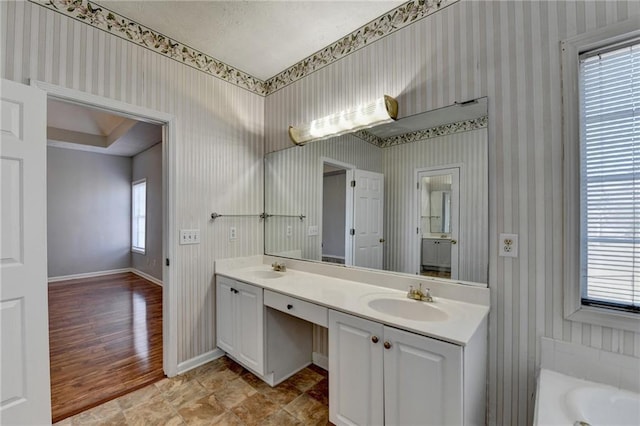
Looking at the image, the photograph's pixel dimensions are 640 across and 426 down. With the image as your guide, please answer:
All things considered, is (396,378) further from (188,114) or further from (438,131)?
(188,114)

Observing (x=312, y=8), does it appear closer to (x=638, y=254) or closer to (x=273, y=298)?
(x=273, y=298)

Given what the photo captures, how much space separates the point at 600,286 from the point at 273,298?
173cm

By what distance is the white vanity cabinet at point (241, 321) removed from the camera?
198 centimetres

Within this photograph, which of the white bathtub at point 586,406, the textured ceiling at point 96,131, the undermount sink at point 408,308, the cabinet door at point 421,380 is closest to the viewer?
the white bathtub at point 586,406

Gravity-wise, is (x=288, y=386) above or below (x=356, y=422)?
below

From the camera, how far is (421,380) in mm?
1215

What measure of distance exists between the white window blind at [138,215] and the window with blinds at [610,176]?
6.39 meters

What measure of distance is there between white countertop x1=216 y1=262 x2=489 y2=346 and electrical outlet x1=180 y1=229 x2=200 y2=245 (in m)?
0.32

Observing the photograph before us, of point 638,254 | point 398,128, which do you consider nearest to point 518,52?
point 398,128

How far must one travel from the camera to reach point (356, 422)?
4.74 ft

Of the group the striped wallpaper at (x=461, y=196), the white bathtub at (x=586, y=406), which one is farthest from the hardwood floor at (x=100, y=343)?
the white bathtub at (x=586, y=406)

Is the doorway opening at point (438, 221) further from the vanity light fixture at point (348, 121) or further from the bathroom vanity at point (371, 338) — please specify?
the vanity light fixture at point (348, 121)

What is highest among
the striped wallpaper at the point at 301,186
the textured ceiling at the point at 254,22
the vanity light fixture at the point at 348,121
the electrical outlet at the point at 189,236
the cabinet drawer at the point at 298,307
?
the textured ceiling at the point at 254,22

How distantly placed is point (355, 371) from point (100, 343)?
274 centimetres
